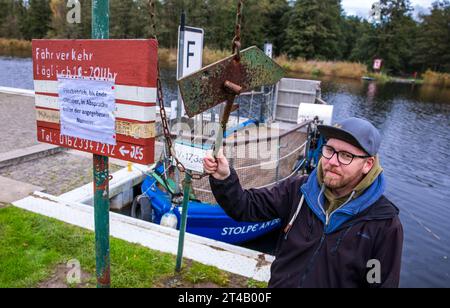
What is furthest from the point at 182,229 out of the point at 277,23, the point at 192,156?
the point at 277,23

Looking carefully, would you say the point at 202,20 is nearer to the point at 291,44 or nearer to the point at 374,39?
the point at 291,44

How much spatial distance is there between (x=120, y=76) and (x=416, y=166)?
1482 cm

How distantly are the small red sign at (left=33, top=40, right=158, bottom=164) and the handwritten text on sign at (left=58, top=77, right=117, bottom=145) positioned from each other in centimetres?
4

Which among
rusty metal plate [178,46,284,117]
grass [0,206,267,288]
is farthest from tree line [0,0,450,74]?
rusty metal plate [178,46,284,117]

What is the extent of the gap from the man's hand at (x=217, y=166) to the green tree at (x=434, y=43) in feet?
256

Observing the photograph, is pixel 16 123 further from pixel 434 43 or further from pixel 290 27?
pixel 434 43

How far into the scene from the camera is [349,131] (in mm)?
2498

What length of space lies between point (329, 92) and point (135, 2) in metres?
42.8

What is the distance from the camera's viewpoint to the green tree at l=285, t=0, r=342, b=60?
6650cm

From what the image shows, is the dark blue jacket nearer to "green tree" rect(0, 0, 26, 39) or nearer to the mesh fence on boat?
the mesh fence on boat

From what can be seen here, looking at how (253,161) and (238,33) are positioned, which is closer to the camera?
(238,33)

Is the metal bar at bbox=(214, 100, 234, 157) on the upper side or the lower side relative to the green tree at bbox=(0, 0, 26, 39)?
lower

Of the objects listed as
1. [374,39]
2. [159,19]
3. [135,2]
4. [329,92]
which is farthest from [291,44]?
[329,92]

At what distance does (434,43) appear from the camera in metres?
68.6
